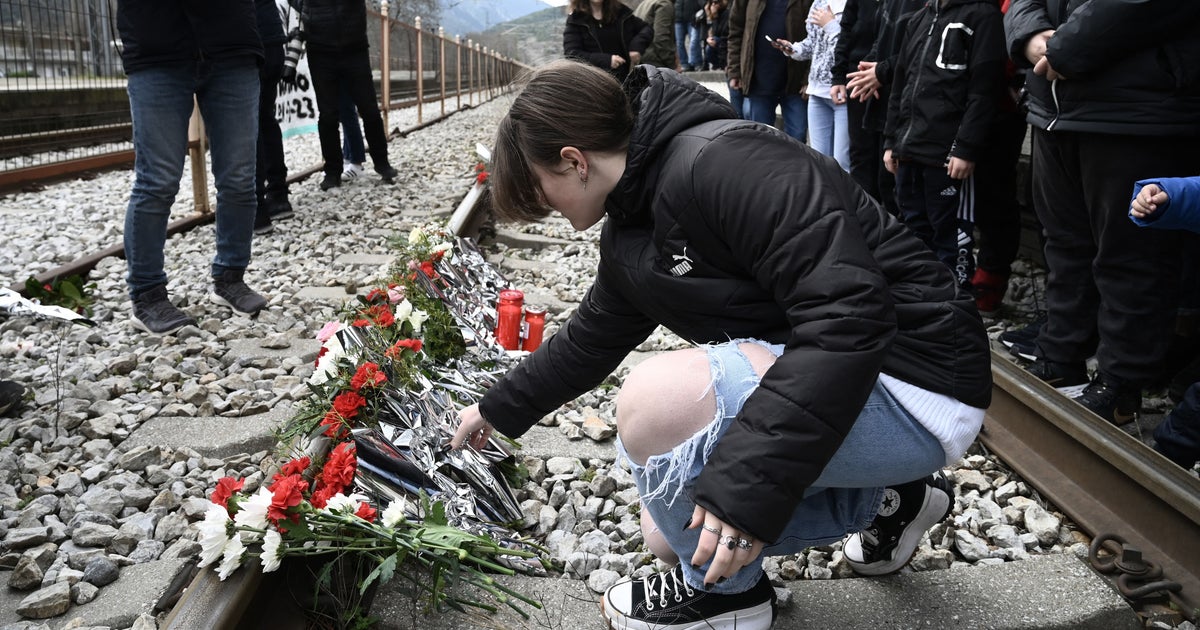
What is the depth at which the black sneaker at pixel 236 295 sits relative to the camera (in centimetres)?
424

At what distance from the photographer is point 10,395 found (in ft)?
10.1

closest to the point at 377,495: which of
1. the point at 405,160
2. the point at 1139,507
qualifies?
the point at 1139,507

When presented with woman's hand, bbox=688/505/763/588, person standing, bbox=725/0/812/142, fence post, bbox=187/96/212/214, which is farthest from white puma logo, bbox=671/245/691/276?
fence post, bbox=187/96/212/214

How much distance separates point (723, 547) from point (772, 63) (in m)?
5.57

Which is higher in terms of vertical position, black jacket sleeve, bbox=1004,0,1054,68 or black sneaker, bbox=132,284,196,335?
black jacket sleeve, bbox=1004,0,1054,68

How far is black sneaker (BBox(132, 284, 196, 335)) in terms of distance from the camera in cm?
389

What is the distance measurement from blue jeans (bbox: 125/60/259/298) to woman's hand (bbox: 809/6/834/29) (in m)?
3.26

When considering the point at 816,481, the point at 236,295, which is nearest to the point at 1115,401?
the point at 816,481

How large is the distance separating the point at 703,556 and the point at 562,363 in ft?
2.46

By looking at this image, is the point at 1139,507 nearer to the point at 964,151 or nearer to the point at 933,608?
the point at 933,608

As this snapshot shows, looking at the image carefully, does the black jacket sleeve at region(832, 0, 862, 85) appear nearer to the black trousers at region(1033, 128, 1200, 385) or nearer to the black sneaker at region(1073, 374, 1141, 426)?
the black trousers at region(1033, 128, 1200, 385)

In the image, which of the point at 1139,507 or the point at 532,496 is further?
the point at 532,496

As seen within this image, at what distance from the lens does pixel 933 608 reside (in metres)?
2.06

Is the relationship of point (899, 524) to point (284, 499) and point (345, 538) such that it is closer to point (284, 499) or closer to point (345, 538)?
point (345, 538)
